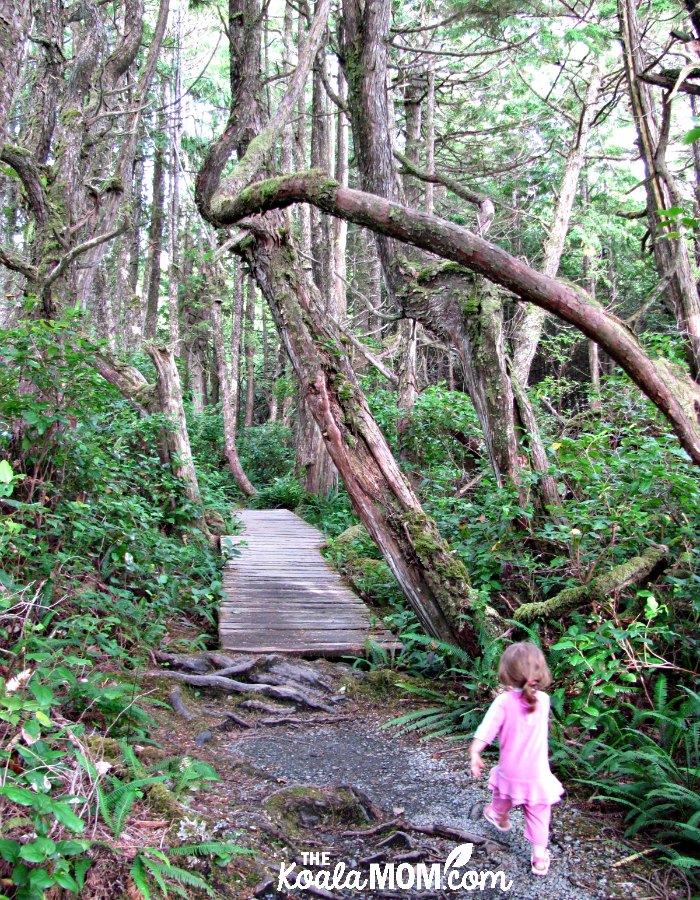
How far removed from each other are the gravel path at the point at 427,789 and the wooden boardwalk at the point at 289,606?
1.42 m

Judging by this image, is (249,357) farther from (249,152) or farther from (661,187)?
(661,187)

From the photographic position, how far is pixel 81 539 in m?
5.36

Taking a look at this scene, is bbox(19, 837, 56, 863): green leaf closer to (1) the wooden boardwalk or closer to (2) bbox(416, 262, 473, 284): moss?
(1) the wooden boardwalk

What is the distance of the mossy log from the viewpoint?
4.31m

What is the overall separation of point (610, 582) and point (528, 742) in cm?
189

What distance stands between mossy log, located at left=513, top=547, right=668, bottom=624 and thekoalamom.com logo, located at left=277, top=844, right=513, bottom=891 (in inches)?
77.3

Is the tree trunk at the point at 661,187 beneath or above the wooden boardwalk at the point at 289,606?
above

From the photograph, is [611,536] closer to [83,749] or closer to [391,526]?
[391,526]

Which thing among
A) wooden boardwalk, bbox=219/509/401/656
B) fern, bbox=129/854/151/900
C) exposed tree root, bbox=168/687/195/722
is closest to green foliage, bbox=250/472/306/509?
wooden boardwalk, bbox=219/509/401/656

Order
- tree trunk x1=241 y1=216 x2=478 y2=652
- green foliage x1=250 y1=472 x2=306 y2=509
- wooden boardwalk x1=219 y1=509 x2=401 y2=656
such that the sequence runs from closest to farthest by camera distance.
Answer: tree trunk x1=241 y1=216 x2=478 y2=652
wooden boardwalk x1=219 y1=509 x2=401 y2=656
green foliage x1=250 y1=472 x2=306 y2=509

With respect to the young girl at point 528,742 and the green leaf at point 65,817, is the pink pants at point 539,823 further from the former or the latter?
the green leaf at point 65,817

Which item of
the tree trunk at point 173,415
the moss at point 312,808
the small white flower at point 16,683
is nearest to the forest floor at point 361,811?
the moss at point 312,808

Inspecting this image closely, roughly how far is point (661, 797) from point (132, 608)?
155 inches

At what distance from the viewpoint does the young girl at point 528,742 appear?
8.93ft
